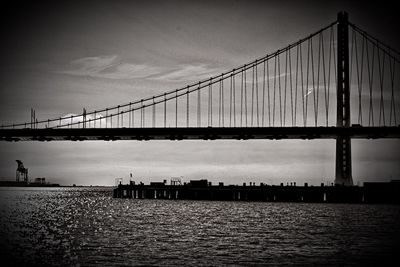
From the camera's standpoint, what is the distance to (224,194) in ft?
349

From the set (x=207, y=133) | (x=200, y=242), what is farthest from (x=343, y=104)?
(x=200, y=242)

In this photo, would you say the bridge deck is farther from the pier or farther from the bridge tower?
the pier

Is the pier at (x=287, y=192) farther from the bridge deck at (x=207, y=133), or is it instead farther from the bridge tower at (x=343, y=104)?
the bridge deck at (x=207, y=133)

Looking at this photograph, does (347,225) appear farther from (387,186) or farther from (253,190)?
(253,190)

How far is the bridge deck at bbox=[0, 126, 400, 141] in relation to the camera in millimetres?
72812

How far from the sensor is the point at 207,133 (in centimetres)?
7488

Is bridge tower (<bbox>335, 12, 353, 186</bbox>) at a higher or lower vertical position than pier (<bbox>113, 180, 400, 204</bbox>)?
higher

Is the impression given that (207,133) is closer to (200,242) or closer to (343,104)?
(343,104)

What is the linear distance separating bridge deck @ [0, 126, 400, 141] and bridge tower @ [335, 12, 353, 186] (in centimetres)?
210

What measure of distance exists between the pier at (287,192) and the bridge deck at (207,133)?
532 inches

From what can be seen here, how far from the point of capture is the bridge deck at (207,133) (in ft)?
239

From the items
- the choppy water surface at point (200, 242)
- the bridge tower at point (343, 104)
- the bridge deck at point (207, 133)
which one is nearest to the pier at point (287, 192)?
the bridge tower at point (343, 104)

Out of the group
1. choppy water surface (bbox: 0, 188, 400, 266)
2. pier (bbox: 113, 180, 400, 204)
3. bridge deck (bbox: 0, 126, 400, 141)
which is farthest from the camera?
pier (bbox: 113, 180, 400, 204)

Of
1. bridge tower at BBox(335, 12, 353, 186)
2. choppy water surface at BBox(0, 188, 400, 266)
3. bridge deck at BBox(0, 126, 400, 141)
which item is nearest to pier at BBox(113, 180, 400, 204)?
bridge tower at BBox(335, 12, 353, 186)
